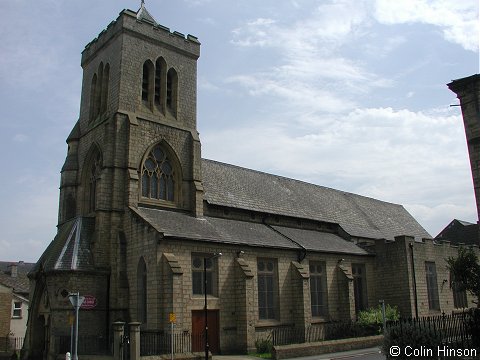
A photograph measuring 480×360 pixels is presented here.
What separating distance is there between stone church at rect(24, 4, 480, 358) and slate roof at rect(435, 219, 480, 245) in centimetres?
1252

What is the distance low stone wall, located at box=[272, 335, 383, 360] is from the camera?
23250 mm

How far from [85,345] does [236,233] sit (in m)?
10.3

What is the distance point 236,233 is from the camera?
2948cm

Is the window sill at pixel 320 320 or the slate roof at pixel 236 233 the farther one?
the window sill at pixel 320 320

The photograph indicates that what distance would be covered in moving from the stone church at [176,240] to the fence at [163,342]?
0.43m

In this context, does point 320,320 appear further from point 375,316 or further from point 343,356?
point 343,356

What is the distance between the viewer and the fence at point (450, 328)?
53.9 feet

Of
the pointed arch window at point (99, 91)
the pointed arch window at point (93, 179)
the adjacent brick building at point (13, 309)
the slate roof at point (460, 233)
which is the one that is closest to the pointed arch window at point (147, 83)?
the pointed arch window at point (99, 91)

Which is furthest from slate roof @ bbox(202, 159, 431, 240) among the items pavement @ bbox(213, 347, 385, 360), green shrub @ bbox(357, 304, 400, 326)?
pavement @ bbox(213, 347, 385, 360)

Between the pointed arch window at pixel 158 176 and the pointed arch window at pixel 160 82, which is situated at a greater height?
the pointed arch window at pixel 160 82

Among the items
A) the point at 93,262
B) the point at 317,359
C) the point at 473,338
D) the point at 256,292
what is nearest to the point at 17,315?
the point at 93,262

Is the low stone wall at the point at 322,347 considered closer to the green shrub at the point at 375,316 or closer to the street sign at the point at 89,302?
the green shrub at the point at 375,316

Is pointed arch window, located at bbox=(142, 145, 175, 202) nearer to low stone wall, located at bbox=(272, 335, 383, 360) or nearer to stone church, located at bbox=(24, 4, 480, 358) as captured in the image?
stone church, located at bbox=(24, 4, 480, 358)

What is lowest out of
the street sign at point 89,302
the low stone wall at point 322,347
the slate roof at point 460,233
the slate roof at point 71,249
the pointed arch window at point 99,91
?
the low stone wall at point 322,347
